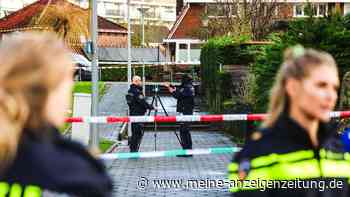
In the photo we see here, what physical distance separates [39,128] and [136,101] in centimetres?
1284

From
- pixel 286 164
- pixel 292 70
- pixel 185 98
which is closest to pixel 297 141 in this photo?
pixel 286 164

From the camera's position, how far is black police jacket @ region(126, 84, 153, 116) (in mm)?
15328

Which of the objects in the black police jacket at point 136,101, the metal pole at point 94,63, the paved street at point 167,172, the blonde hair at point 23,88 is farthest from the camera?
the black police jacket at point 136,101

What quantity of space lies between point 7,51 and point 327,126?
150cm

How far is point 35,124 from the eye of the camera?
251cm

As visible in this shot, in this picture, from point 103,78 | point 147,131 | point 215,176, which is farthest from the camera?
point 103,78

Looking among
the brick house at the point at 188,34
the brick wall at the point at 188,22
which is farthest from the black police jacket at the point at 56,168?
the brick wall at the point at 188,22

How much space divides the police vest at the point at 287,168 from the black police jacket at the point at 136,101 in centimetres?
1196

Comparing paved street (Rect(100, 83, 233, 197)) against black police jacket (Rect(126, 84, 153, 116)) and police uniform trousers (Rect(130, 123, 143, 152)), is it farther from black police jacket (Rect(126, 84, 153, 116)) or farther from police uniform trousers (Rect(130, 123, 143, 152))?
black police jacket (Rect(126, 84, 153, 116))

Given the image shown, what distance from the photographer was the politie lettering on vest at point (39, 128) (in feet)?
8.16

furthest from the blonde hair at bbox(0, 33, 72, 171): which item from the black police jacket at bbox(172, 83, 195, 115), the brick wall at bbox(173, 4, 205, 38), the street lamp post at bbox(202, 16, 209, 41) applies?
the brick wall at bbox(173, 4, 205, 38)

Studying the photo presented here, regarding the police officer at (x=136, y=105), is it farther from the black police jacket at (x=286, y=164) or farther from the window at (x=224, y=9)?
the window at (x=224, y=9)

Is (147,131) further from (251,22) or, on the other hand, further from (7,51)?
(7,51)

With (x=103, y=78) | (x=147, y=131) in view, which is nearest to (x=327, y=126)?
(x=147, y=131)
